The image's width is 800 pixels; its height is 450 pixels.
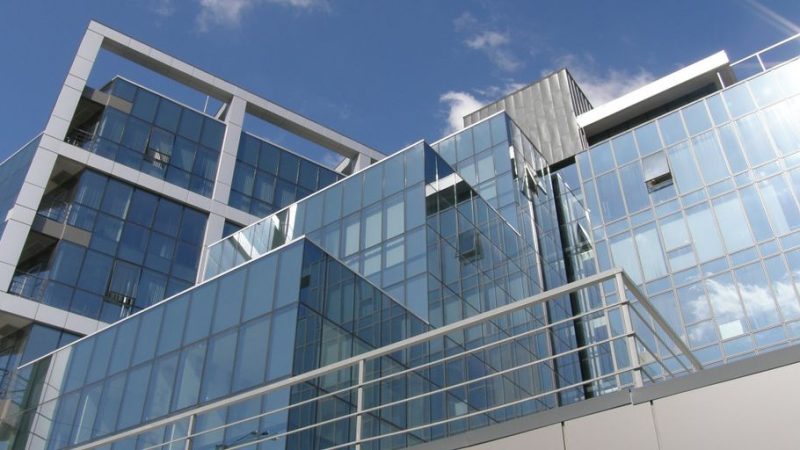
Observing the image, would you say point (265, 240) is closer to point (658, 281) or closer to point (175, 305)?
point (175, 305)

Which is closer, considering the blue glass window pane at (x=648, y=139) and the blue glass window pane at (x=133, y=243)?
the blue glass window pane at (x=648, y=139)

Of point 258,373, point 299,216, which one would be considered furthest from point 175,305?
point 299,216

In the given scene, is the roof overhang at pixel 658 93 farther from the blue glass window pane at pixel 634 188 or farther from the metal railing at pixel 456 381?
the metal railing at pixel 456 381

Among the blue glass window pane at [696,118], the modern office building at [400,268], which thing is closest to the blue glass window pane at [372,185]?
the modern office building at [400,268]

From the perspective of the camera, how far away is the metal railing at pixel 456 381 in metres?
6.32

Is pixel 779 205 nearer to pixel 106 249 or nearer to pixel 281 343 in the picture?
pixel 281 343

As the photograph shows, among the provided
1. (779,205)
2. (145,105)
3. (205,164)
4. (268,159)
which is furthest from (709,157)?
(145,105)

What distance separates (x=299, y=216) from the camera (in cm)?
2986

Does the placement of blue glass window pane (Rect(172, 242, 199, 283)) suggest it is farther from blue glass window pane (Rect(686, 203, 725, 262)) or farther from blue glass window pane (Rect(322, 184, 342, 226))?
blue glass window pane (Rect(686, 203, 725, 262))

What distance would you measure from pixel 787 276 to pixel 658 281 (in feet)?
15.4

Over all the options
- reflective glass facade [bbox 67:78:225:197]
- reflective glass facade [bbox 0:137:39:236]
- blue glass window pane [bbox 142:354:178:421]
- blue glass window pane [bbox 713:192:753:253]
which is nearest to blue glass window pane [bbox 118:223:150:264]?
reflective glass facade [bbox 67:78:225:197]

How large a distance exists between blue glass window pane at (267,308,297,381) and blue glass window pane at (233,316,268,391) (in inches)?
7.8

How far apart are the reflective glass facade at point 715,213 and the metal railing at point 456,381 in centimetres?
198

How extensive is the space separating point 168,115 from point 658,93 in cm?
2475
